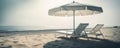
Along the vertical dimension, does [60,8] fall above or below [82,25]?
above

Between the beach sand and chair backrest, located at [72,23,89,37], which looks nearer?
the beach sand

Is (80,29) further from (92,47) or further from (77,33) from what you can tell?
(92,47)

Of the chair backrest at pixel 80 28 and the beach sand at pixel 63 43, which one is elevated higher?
the chair backrest at pixel 80 28

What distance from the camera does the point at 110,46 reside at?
22.5 ft

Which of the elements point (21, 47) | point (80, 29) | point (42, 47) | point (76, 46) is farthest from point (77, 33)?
point (21, 47)

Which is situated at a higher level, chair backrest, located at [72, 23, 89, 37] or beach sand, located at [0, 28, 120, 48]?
chair backrest, located at [72, 23, 89, 37]

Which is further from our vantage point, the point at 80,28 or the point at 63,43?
the point at 80,28

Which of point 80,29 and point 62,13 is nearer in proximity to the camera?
point 80,29

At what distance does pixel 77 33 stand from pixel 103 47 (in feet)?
6.10

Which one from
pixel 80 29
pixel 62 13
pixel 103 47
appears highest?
pixel 62 13

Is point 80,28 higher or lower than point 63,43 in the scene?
higher

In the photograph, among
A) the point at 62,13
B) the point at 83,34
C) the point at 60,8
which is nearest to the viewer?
the point at 60,8

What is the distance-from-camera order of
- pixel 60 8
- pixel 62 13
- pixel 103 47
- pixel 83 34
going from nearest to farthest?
1. pixel 103 47
2. pixel 60 8
3. pixel 83 34
4. pixel 62 13

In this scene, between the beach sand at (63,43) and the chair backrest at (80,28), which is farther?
the chair backrest at (80,28)
